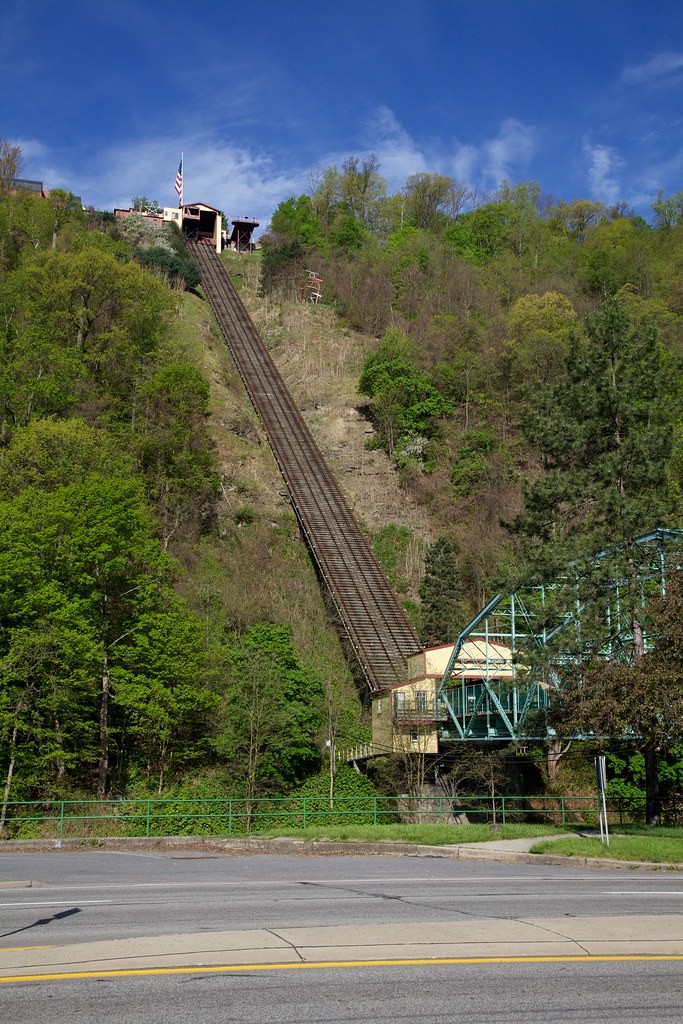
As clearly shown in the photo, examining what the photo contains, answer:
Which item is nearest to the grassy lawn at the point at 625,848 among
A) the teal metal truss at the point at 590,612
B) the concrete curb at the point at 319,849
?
the concrete curb at the point at 319,849

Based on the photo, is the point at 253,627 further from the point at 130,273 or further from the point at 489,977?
the point at 489,977

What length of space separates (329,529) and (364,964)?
46007 mm

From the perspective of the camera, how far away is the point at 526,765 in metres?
38.7

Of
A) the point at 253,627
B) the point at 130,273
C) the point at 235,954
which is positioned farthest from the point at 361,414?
the point at 235,954

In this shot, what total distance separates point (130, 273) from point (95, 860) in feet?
149

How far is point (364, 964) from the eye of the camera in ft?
25.6

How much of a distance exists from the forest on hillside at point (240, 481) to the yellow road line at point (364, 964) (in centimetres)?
1712

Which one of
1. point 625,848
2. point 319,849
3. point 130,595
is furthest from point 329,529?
point 625,848

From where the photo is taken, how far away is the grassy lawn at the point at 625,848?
17.9 m

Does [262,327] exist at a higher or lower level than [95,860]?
higher

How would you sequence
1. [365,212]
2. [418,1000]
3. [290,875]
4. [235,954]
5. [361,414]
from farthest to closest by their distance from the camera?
1. [365,212]
2. [361,414]
3. [290,875]
4. [235,954]
5. [418,1000]

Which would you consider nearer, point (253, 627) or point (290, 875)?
point (290, 875)

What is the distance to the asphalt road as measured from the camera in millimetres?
6484

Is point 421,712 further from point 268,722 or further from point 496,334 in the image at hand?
point 496,334
